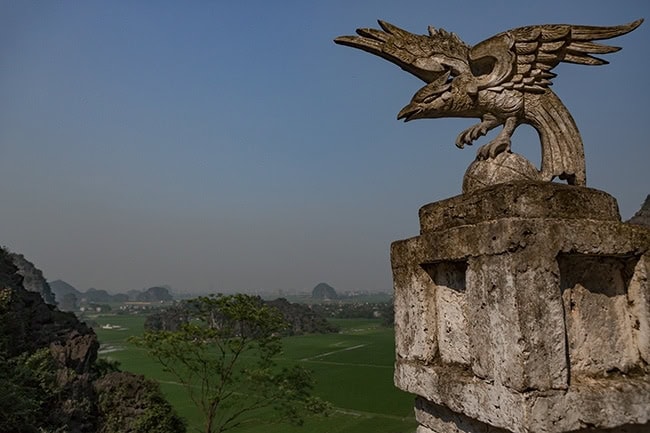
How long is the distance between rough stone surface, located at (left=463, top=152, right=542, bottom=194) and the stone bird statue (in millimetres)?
72

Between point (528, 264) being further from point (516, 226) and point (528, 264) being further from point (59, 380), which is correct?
point (59, 380)

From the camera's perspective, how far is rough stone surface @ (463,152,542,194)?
331 centimetres

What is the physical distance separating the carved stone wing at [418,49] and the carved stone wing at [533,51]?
178 millimetres

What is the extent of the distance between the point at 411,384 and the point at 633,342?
1430 mm

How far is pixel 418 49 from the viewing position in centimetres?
375

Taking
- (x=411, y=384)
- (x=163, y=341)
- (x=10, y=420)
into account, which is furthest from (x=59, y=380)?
(x=411, y=384)

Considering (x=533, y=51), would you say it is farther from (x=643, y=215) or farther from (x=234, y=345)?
Answer: (x=643, y=215)

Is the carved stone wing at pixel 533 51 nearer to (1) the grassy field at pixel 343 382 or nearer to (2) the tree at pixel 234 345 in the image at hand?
(2) the tree at pixel 234 345

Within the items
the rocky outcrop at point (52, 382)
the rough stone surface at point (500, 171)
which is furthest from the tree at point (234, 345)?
the rough stone surface at point (500, 171)

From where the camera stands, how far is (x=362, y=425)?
33.7 metres

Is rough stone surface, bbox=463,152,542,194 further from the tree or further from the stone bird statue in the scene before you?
the tree

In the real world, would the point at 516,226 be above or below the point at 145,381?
above

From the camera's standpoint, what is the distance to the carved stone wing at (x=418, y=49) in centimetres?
373

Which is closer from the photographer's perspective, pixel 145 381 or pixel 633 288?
pixel 633 288
